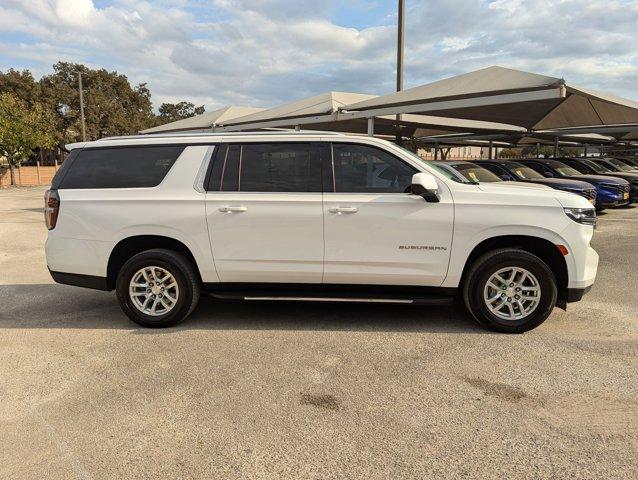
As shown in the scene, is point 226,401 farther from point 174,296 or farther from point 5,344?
point 5,344

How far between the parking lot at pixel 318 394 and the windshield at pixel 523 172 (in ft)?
28.0

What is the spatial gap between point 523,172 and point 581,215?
9.91 meters

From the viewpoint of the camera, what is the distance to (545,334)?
4617 millimetres

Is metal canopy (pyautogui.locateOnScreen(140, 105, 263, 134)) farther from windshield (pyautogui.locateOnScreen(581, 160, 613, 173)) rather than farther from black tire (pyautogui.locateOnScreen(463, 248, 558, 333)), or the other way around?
black tire (pyautogui.locateOnScreen(463, 248, 558, 333))

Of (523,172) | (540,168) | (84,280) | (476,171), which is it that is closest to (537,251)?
(84,280)

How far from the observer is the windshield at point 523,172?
1342 centimetres

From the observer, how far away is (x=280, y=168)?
4.73 m

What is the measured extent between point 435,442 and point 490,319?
1.99 m

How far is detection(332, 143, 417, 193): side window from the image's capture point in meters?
4.62

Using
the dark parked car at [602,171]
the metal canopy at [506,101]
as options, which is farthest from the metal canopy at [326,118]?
the dark parked car at [602,171]

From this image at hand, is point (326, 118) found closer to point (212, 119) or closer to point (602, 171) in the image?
point (212, 119)

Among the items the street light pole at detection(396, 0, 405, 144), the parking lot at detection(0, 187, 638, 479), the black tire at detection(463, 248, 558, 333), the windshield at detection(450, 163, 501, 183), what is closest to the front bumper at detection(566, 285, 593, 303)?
the black tire at detection(463, 248, 558, 333)

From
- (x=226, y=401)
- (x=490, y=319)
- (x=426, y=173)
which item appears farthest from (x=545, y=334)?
(x=226, y=401)

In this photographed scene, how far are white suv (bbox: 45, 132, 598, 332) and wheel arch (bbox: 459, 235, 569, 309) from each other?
0.01 meters
